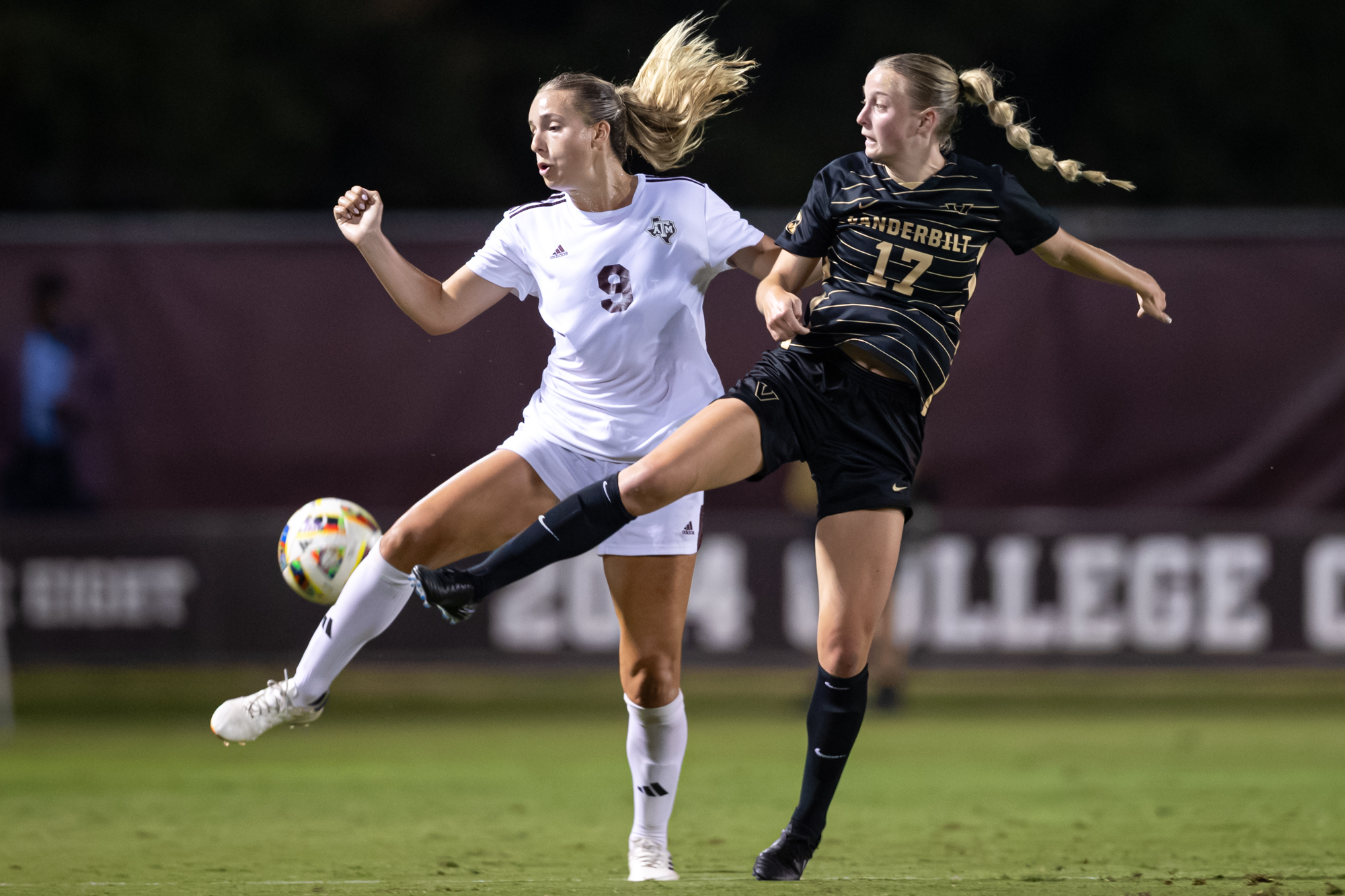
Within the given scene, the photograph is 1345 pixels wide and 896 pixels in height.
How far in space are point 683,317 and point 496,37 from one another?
14614mm

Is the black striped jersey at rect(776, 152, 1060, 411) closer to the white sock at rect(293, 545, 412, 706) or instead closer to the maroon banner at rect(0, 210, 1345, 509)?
the white sock at rect(293, 545, 412, 706)

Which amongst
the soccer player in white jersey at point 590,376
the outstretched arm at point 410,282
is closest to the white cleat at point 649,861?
the soccer player in white jersey at point 590,376

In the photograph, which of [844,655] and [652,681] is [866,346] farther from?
[652,681]

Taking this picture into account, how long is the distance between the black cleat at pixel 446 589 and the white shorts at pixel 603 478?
1.94 ft

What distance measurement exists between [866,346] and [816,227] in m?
0.42

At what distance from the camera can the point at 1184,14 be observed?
1797 cm

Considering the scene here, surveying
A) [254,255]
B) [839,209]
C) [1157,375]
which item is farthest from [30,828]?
[1157,375]

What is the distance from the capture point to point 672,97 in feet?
17.8

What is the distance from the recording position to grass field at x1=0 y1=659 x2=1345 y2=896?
18.2 feet

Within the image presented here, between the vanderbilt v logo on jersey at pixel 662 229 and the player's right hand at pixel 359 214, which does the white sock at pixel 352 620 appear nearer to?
the player's right hand at pixel 359 214

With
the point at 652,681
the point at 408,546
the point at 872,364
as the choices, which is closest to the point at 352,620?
the point at 408,546

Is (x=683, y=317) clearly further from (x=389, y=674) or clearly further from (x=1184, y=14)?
(x=1184, y=14)

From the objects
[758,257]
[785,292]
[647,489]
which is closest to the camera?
[647,489]

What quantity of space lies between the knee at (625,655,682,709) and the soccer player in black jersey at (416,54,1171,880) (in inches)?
18.2
